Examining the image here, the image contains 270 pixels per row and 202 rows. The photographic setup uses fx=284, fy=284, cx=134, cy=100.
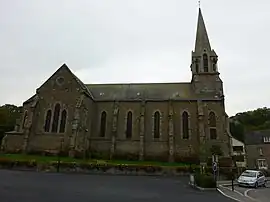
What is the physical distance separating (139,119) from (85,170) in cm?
1434

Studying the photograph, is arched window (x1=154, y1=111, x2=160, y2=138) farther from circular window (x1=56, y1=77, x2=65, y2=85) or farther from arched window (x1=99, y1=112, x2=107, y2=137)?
circular window (x1=56, y1=77, x2=65, y2=85)

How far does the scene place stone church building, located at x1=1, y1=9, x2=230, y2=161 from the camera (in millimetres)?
37638

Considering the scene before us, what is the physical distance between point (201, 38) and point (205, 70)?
6.12m

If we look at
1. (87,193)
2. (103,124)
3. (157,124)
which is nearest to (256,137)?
(157,124)

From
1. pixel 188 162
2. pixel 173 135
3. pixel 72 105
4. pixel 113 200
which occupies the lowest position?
pixel 113 200

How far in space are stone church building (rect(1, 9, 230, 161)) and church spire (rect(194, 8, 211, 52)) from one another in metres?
2.15

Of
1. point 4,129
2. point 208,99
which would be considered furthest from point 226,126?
point 4,129

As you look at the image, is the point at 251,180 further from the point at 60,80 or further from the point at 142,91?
the point at 60,80

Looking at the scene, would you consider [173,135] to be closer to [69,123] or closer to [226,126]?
[226,126]

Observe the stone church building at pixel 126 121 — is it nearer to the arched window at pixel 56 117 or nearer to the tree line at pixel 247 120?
the arched window at pixel 56 117

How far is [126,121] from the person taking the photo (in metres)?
41.3

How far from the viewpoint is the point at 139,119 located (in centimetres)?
4081

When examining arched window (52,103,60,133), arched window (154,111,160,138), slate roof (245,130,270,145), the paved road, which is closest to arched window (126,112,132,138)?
arched window (154,111,160,138)

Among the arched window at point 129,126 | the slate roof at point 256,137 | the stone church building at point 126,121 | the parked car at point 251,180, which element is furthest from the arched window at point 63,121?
the slate roof at point 256,137
